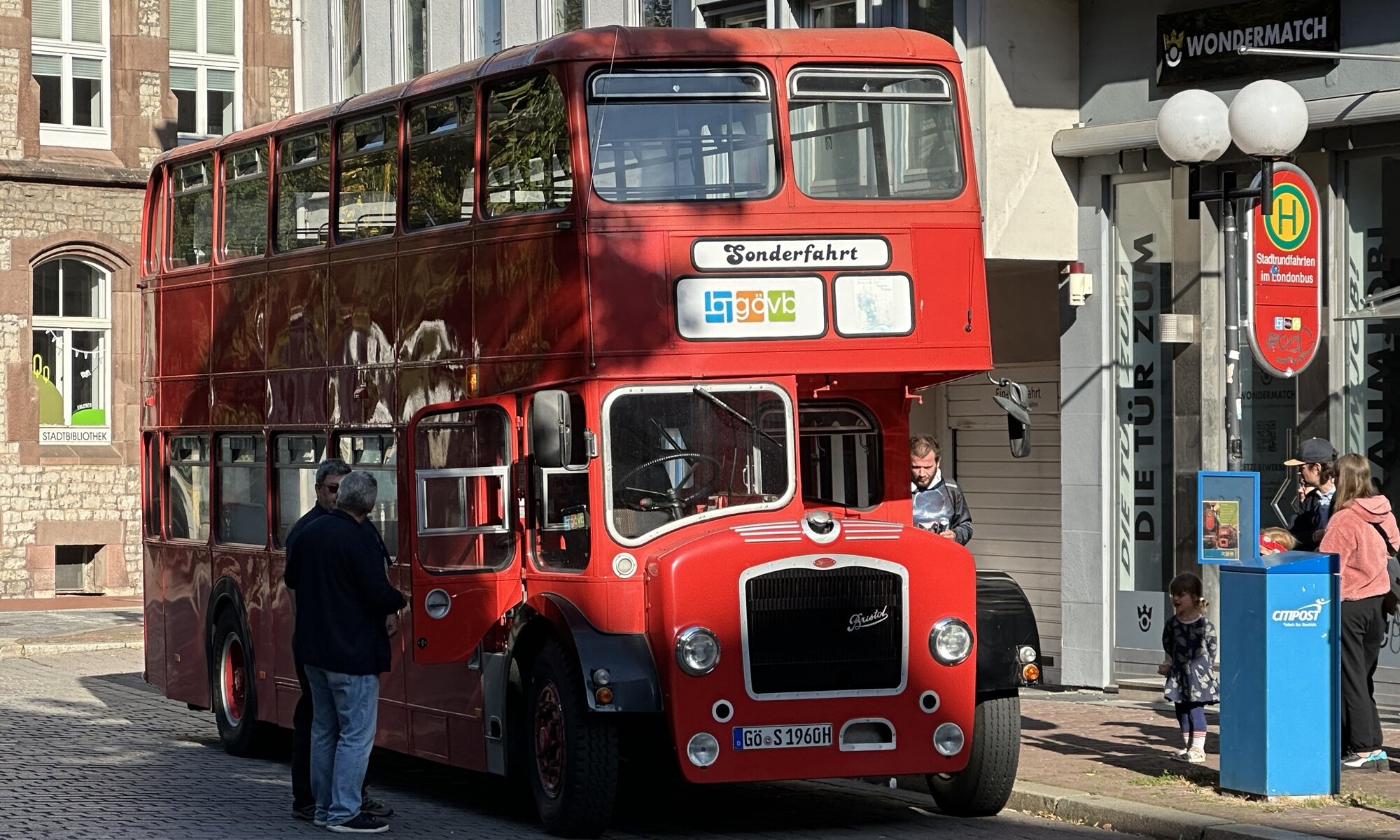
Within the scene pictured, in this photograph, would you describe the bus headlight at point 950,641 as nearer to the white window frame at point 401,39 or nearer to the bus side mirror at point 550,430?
the bus side mirror at point 550,430

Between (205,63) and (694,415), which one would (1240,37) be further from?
(205,63)

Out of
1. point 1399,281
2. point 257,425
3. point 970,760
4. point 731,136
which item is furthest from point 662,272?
point 1399,281

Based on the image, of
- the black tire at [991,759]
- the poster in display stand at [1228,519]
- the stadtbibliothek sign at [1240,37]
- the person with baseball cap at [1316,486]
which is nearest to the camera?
the black tire at [991,759]

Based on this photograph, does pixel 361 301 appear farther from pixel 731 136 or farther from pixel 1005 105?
pixel 1005 105

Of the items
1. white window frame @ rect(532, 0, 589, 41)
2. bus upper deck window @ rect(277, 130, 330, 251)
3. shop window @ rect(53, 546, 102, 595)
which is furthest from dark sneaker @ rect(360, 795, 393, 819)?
shop window @ rect(53, 546, 102, 595)

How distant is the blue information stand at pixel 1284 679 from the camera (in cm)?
1101

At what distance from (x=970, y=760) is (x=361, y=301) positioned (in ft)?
15.8

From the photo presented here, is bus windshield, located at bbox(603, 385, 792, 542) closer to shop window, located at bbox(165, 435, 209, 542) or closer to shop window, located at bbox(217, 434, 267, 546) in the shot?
shop window, located at bbox(217, 434, 267, 546)

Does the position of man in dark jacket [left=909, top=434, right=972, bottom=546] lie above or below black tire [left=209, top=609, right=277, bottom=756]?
above

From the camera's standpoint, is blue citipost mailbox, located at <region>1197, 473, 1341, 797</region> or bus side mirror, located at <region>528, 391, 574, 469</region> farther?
blue citipost mailbox, located at <region>1197, 473, 1341, 797</region>

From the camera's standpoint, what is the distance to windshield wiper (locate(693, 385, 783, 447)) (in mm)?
10992

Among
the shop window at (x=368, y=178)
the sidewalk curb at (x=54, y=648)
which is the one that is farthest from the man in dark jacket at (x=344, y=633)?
the sidewalk curb at (x=54, y=648)

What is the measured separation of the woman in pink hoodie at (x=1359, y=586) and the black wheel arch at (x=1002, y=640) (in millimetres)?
2057

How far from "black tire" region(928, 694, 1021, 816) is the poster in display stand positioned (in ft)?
4.44
